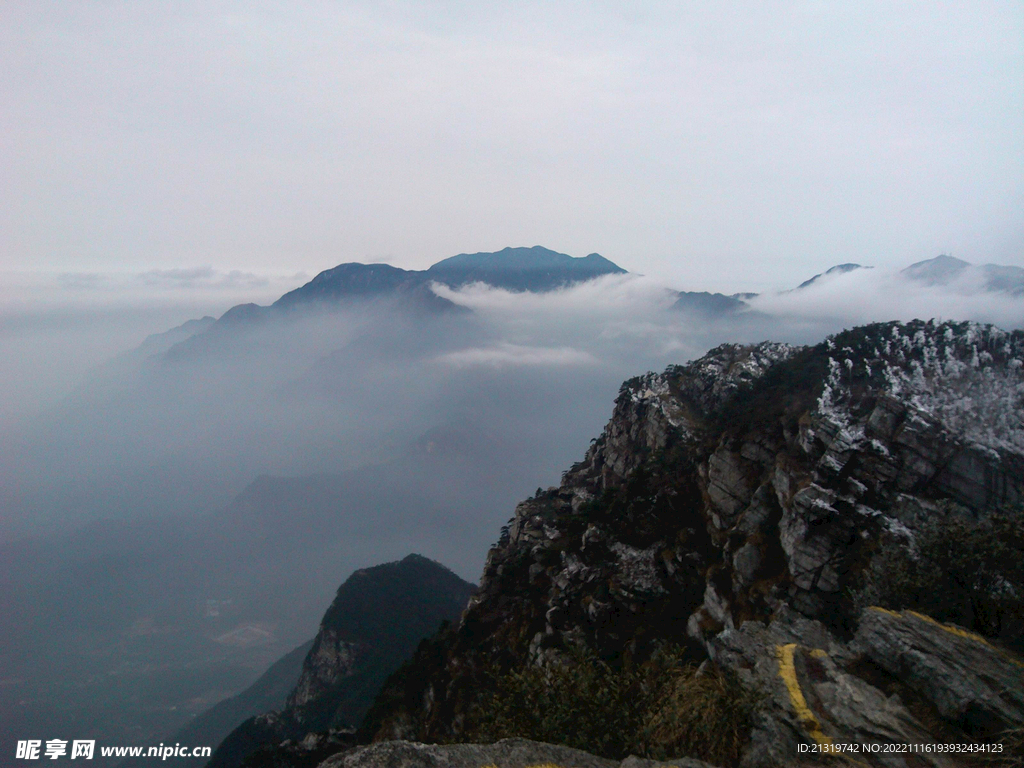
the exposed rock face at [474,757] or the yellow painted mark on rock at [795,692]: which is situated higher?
the exposed rock face at [474,757]

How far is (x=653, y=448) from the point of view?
95.6 meters

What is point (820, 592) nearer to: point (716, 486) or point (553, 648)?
point (716, 486)

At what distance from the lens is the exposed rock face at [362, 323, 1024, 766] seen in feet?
93.1

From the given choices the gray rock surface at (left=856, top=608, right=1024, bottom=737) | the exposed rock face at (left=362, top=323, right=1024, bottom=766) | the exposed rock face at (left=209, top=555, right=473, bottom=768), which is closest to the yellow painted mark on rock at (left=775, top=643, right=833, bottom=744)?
the exposed rock face at (left=362, top=323, right=1024, bottom=766)

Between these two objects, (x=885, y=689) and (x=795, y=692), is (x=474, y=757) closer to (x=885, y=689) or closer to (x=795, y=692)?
(x=795, y=692)

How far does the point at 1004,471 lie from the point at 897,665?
40.7 m

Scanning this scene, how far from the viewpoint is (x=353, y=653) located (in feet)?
500

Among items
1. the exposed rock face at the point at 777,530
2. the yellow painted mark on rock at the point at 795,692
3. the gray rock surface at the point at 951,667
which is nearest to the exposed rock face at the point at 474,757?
the yellow painted mark on rock at the point at 795,692

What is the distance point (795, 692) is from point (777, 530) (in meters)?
40.8

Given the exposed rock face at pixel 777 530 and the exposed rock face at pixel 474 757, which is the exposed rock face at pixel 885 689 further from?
the exposed rock face at pixel 474 757

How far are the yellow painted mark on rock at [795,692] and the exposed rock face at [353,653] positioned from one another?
90175mm

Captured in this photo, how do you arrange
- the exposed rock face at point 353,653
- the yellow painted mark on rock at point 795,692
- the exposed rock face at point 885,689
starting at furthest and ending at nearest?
the exposed rock face at point 353,653 → the yellow painted mark on rock at point 795,692 → the exposed rock face at point 885,689

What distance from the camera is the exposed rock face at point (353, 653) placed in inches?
5103

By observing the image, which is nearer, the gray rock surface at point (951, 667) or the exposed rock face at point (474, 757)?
the exposed rock face at point (474, 757)
